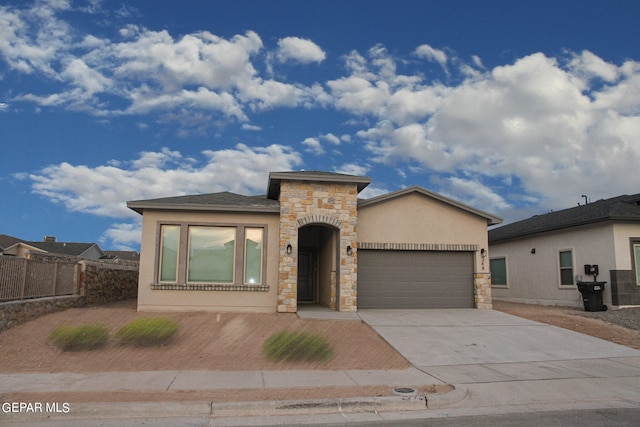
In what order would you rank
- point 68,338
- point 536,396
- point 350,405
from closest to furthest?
point 350,405, point 536,396, point 68,338

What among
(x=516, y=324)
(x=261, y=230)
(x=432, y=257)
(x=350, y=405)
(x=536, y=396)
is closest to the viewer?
(x=350, y=405)

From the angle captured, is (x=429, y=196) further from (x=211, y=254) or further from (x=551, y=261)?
(x=211, y=254)

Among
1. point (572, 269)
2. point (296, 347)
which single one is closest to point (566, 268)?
point (572, 269)

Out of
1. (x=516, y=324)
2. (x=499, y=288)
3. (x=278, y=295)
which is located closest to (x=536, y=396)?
(x=516, y=324)

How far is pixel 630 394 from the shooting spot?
8.30 m

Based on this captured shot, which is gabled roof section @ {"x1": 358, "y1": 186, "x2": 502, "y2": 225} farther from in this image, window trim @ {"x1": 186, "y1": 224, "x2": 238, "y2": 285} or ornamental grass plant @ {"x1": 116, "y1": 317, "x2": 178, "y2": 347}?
ornamental grass plant @ {"x1": 116, "y1": 317, "x2": 178, "y2": 347}

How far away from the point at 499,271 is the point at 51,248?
39.1m

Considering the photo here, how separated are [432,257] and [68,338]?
10916 mm

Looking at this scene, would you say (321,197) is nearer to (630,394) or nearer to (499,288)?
(630,394)

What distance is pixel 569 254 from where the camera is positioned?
1923 centimetres

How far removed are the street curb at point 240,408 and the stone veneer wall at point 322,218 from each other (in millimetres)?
7618

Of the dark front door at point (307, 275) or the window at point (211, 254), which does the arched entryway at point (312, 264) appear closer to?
the dark front door at point (307, 275)

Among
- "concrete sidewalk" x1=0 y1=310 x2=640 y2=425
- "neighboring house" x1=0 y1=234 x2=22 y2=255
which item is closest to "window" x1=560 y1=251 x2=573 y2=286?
"concrete sidewalk" x1=0 y1=310 x2=640 y2=425

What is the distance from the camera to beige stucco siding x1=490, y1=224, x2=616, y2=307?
17.6 metres
